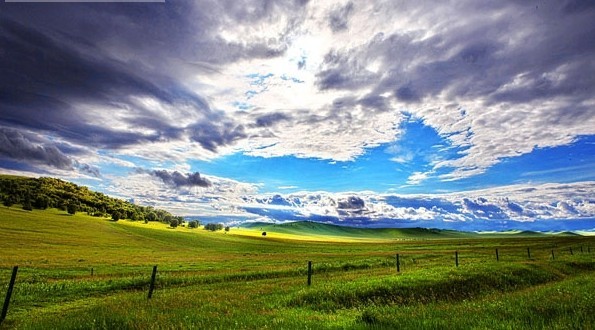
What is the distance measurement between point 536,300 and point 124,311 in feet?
58.6

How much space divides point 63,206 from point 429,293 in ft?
707

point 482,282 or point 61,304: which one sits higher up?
point 482,282

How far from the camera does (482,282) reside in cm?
2434

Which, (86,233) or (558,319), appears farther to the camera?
(86,233)

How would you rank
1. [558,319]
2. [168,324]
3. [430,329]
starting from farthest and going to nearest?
[168,324] < [558,319] < [430,329]

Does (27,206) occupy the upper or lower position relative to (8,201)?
lower

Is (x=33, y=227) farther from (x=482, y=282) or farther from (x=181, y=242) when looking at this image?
(x=482, y=282)

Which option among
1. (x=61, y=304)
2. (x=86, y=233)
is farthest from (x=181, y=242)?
(x=61, y=304)

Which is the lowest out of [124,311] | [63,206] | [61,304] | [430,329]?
[61,304]

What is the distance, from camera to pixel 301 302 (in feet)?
59.6

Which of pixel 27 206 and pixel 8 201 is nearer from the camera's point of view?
pixel 27 206

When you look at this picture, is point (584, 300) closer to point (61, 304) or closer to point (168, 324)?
point (168, 324)

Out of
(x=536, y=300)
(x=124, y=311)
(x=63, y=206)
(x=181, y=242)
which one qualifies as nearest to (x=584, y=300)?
(x=536, y=300)

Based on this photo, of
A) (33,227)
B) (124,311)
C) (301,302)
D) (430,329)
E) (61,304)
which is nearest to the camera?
(430,329)
